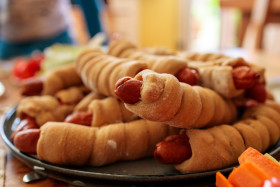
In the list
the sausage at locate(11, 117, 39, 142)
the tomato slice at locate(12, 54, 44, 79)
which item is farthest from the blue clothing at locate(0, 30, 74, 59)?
the sausage at locate(11, 117, 39, 142)

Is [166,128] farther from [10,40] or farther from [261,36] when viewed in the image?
[261,36]

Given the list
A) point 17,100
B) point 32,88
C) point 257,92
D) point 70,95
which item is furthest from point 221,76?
point 17,100

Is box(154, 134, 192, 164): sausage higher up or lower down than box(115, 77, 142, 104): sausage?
lower down

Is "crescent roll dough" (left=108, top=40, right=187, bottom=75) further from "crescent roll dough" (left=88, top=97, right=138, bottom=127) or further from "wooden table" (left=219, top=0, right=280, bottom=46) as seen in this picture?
"wooden table" (left=219, top=0, right=280, bottom=46)

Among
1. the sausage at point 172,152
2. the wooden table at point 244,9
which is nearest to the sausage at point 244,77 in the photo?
the sausage at point 172,152

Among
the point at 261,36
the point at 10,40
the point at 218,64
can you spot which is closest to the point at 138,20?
the point at 261,36

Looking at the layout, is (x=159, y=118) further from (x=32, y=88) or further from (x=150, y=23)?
(x=150, y=23)

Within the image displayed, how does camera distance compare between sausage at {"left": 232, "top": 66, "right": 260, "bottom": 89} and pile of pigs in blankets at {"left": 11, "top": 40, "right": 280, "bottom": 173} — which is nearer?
pile of pigs in blankets at {"left": 11, "top": 40, "right": 280, "bottom": 173}
